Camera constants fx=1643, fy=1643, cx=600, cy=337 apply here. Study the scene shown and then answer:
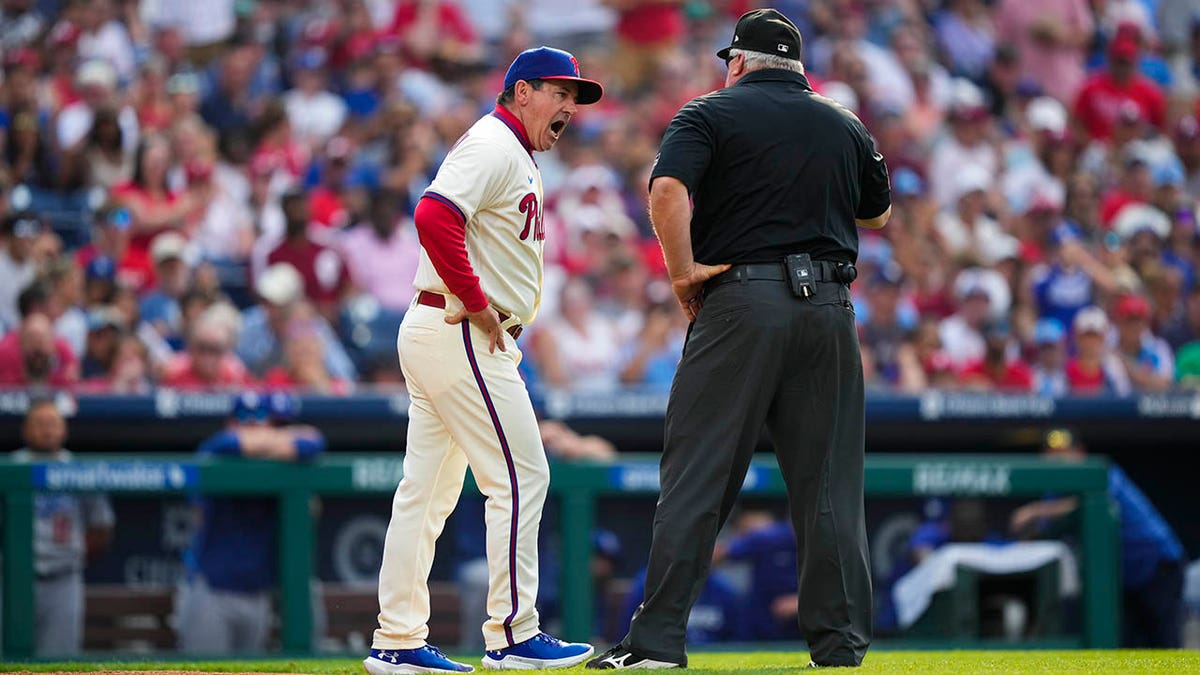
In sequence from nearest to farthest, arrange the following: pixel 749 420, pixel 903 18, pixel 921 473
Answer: pixel 749 420 → pixel 921 473 → pixel 903 18

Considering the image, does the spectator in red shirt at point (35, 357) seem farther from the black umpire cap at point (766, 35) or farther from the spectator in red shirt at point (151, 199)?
the black umpire cap at point (766, 35)

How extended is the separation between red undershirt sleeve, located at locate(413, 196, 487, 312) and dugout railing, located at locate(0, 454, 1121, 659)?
3373mm

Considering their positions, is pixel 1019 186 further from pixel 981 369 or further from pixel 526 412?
pixel 526 412

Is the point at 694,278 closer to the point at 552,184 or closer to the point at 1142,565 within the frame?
the point at 1142,565

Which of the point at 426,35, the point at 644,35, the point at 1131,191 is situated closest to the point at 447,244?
the point at 426,35

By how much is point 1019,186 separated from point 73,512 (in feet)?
28.2

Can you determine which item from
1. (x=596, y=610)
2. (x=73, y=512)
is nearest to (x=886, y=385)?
(x=596, y=610)

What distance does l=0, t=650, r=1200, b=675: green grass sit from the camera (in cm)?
498

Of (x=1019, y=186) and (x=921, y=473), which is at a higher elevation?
(x=1019, y=186)

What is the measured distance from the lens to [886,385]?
10.6m

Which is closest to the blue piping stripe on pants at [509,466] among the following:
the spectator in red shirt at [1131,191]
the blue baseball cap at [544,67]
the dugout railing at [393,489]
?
the blue baseball cap at [544,67]

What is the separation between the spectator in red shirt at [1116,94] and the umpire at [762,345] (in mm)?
10097

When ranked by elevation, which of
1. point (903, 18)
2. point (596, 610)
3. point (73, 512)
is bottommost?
point (596, 610)

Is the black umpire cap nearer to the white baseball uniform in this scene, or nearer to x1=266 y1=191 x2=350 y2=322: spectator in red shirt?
the white baseball uniform
